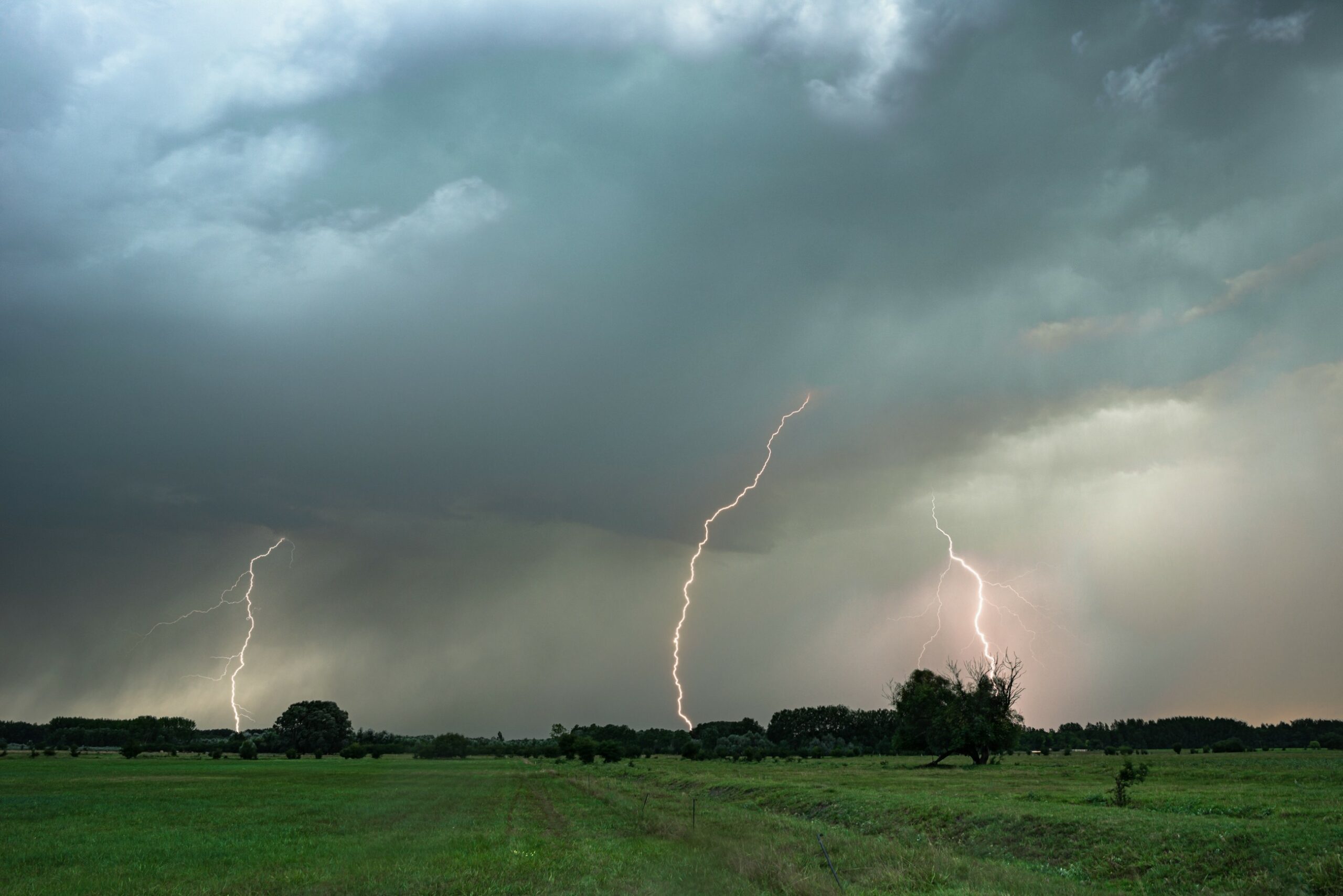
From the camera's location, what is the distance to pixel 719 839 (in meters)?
29.3

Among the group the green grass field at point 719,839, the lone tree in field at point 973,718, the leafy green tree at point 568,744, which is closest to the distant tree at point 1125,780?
the green grass field at point 719,839

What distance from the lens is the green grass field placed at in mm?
19922

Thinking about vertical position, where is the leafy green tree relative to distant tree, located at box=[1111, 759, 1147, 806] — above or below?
below

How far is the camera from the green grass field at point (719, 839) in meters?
19.9

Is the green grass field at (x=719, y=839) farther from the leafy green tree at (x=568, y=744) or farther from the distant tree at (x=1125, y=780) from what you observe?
the leafy green tree at (x=568, y=744)

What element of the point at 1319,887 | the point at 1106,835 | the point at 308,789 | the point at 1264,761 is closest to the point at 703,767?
the point at 308,789

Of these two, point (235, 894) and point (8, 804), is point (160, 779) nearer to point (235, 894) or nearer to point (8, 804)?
point (8, 804)

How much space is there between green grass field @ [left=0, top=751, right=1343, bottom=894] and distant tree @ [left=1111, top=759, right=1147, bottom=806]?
0.66 metres

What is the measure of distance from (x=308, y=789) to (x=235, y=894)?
51.0 m

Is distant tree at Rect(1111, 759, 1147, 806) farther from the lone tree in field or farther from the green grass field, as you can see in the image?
the lone tree in field

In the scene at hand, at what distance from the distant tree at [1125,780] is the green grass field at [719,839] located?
66 centimetres

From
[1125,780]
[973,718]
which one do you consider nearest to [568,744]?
[973,718]

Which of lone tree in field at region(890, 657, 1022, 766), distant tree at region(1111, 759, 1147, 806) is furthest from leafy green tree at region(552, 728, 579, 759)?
distant tree at region(1111, 759, 1147, 806)

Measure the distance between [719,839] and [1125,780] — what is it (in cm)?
1979
